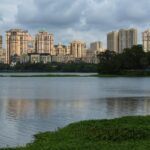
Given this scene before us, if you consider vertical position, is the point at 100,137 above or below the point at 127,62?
below

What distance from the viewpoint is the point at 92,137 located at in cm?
1784

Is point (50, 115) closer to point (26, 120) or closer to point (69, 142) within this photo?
point (26, 120)

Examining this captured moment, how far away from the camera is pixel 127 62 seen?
541 feet

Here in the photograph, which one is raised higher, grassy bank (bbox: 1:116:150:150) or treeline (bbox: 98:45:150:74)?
treeline (bbox: 98:45:150:74)

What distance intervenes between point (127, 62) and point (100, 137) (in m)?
148

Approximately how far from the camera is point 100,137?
58.3 ft

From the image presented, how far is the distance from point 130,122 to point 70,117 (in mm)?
8194

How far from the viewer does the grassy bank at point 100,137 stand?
15484 mm

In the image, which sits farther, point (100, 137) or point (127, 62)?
point (127, 62)

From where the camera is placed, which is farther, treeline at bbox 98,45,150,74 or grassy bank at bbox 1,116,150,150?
treeline at bbox 98,45,150,74

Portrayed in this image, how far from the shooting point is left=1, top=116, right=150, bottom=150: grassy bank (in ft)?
50.8

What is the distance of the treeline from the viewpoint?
16200 centimetres

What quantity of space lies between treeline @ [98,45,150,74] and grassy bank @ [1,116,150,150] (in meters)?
140

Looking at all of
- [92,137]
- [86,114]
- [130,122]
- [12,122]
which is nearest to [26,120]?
[12,122]
